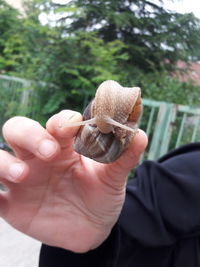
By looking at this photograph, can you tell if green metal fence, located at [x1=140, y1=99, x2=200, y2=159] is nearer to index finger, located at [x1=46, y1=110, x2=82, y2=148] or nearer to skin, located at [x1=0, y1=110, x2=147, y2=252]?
skin, located at [x1=0, y1=110, x2=147, y2=252]

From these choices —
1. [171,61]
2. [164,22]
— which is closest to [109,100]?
[164,22]

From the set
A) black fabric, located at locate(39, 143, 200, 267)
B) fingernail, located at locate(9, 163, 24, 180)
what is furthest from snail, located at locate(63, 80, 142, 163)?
black fabric, located at locate(39, 143, 200, 267)

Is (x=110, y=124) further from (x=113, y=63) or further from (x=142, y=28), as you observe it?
(x=142, y=28)

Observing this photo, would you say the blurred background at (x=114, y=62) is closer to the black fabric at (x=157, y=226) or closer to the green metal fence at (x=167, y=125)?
the green metal fence at (x=167, y=125)

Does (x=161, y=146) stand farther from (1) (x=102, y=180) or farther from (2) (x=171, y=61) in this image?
(1) (x=102, y=180)

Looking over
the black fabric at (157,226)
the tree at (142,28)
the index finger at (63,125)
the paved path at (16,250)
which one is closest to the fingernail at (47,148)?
the index finger at (63,125)
